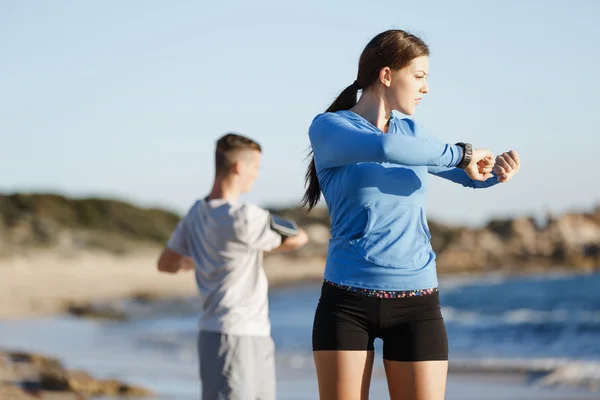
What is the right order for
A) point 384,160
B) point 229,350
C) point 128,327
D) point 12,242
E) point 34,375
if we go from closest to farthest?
1. point 384,160
2. point 229,350
3. point 34,375
4. point 128,327
5. point 12,242

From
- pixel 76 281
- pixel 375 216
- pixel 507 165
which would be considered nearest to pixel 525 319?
pixel 76 281

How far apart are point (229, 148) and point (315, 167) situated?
875 millimetres

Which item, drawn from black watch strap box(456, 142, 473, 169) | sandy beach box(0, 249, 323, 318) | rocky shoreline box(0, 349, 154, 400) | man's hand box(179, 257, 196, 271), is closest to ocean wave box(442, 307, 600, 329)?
sandy beach box(0, 249, 323, 318)

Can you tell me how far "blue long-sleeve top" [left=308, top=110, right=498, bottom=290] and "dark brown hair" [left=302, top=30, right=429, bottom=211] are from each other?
Answer: 0.19 m

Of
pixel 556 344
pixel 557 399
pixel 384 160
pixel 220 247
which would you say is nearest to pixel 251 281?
pixel 220 247

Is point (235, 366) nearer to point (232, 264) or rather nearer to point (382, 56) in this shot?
point (232, 264)

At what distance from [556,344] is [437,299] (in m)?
15.8

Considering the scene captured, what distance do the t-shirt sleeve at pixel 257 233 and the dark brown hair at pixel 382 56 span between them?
917 millimetres

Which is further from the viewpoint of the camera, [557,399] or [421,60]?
[557,399]

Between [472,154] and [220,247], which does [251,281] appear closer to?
[220,247]

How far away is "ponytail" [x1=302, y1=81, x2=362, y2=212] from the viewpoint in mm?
2980

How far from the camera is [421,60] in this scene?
281cm

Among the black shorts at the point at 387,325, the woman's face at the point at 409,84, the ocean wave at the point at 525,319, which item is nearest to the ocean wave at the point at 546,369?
the black shorts at the point at 387,325

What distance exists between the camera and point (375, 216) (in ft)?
8.95
